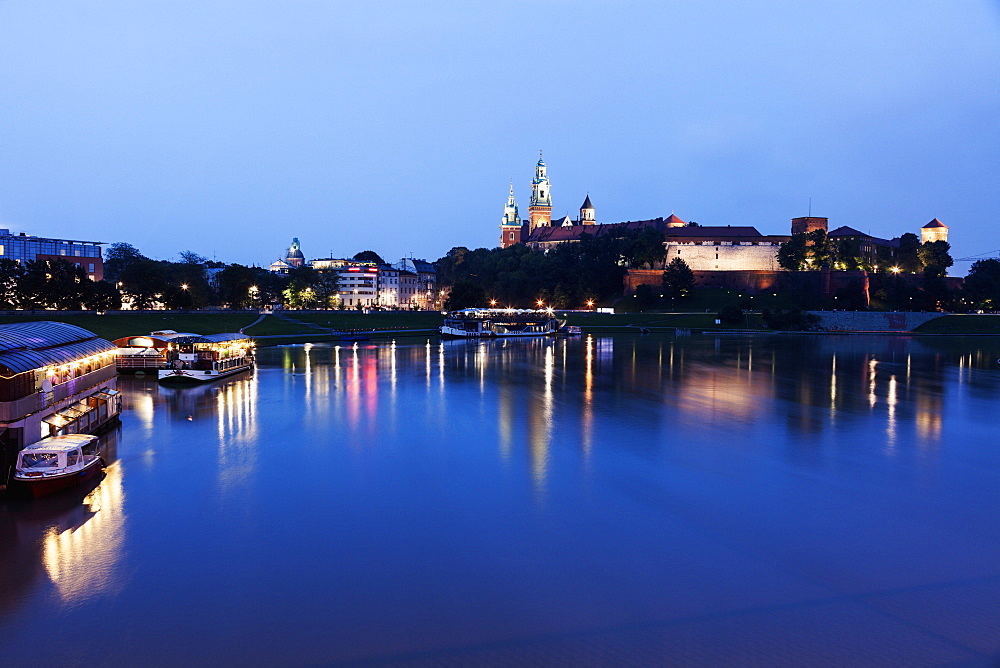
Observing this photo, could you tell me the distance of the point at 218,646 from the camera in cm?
898

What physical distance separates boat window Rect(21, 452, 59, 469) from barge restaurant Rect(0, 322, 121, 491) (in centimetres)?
65

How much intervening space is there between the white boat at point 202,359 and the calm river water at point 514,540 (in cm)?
626

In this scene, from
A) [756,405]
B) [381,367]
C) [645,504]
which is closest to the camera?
[645,504]

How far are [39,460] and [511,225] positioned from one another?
136 meters

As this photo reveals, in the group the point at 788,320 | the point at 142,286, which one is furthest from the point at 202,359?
the point at 788,320

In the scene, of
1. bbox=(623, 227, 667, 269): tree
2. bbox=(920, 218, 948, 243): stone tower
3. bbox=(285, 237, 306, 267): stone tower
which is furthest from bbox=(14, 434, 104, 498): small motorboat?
bbox=(285, 237, 306, 267): stone tower

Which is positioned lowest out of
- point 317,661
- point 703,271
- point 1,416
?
point 317,661

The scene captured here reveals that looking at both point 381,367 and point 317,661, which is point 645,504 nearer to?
point 317,661

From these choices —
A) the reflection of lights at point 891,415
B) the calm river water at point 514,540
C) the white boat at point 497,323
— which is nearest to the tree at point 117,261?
the white boat at point 497,323

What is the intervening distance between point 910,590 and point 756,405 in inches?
720

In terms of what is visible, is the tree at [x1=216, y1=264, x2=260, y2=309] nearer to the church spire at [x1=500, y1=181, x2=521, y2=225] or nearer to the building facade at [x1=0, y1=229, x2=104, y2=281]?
the building facade at [x1=0, y1=229, x2=104, y2=281]

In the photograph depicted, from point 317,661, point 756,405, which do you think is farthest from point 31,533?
point 756,405

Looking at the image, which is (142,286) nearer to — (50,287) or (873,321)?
(50,287)

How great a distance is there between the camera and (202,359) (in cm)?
3366
